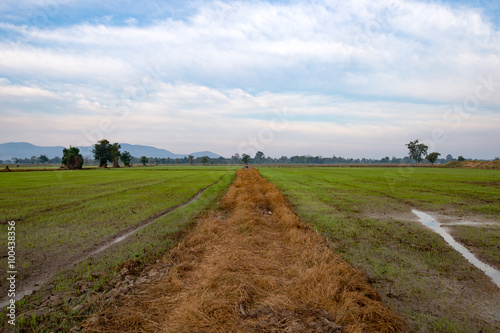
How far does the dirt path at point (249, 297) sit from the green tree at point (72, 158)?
307ft

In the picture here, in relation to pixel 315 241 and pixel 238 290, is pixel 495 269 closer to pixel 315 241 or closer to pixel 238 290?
pixel 315 241

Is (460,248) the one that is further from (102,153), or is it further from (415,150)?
(415,150)

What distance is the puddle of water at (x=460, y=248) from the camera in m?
6.09

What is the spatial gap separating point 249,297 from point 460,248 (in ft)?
24.1

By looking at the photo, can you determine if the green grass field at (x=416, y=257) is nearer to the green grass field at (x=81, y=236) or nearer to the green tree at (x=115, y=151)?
the green grass field at (x=81, y=236)

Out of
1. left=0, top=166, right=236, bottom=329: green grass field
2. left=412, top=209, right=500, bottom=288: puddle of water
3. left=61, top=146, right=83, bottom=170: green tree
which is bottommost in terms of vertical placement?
left=0, top=166, right=236, bottom=329: green grass field

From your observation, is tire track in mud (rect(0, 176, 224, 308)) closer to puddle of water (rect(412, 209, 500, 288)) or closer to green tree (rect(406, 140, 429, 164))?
puddle of water (rect(412, 209, 500, 288))

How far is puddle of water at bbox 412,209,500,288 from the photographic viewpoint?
20.0ft

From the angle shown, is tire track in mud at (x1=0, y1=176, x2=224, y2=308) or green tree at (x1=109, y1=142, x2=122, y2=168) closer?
tire track in mud at (x1=0, y1=176, x2=224, y2=308)

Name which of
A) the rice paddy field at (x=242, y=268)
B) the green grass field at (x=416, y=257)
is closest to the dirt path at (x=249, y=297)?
the rice paddy field at (x=242, y=268)

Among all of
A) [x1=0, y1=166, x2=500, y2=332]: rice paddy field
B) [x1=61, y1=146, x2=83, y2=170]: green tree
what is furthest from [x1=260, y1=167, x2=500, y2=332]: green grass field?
[x1=61, y1=146, x2=83, y2=170]: green tree

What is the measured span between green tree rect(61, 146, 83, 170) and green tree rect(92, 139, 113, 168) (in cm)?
1806

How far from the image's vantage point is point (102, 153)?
10412 centimetres

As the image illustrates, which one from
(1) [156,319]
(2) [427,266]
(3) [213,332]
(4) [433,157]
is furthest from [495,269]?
(4) [433,157]
